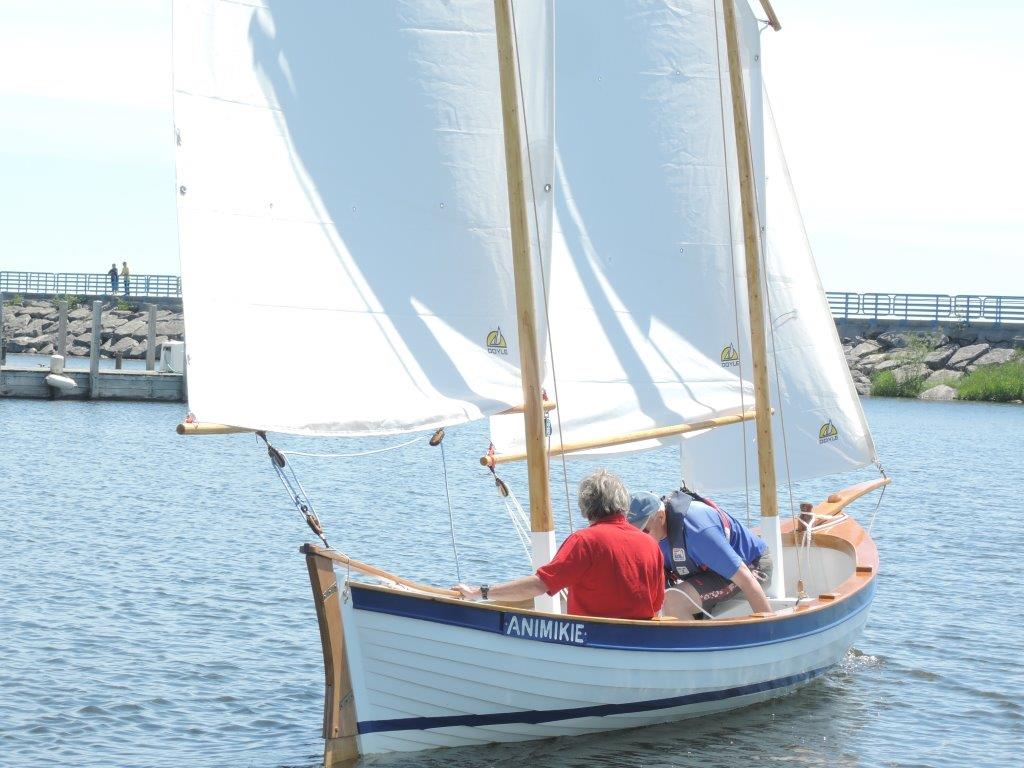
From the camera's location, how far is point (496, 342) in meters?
9.89

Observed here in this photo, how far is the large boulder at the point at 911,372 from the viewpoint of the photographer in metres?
56.5

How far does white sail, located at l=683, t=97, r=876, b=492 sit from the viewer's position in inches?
537

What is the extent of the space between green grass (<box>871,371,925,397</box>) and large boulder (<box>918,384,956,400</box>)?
0.36 metres

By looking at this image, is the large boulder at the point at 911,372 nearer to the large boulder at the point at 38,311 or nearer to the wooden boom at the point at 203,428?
the large boulder at the point at 38,311

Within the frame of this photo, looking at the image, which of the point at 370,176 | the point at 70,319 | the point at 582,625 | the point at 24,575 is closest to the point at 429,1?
the point at 370,176

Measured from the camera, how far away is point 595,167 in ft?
41.1

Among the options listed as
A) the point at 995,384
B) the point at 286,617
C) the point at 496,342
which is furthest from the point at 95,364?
the point at 496,342

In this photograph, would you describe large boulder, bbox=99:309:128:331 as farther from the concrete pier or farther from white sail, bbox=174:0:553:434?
white sail, bbox=174:0:553:434

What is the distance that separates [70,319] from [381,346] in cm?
6527

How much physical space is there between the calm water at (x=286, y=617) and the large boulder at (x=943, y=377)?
25.3 meters

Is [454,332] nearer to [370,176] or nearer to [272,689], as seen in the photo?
[370,176]

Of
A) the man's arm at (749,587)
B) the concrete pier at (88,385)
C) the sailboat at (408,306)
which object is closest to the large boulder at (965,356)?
the concrete pier at (88,385)

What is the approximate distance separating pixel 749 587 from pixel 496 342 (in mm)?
2782

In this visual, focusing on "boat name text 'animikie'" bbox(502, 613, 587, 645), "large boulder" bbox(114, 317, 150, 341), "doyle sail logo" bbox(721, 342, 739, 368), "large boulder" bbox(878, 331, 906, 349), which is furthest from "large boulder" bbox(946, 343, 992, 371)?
"boat name text 'animikie'" bbox(502, 613, 587, 645)
